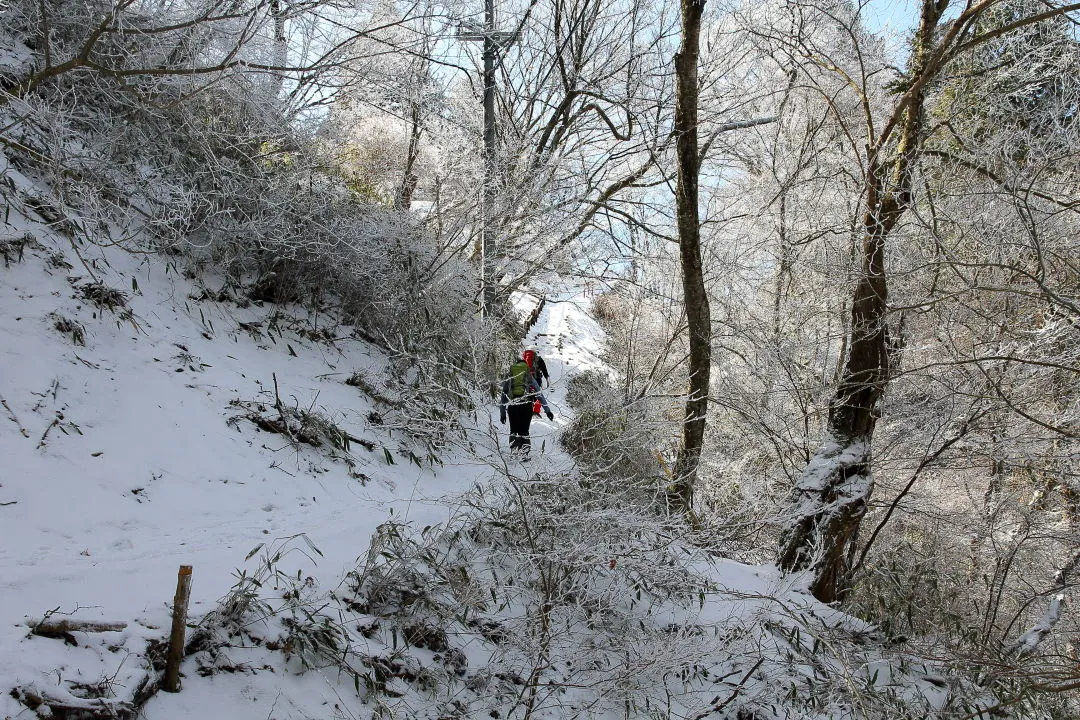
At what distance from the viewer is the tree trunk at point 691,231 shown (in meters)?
6.36

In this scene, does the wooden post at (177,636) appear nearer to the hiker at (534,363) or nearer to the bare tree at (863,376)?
the bare tree at (863,376)

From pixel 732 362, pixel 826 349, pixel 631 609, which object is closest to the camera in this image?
pixel 631 609

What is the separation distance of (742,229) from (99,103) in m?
8.49

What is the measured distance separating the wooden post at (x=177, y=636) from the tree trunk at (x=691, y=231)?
447 centimetres

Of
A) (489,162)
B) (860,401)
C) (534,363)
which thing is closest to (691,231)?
(860,401)

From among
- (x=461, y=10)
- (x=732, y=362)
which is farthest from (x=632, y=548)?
(x=732, y=362)

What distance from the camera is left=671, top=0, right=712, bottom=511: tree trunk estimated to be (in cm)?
636

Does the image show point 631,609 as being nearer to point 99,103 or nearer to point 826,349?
point 826,349

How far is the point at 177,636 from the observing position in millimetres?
2764

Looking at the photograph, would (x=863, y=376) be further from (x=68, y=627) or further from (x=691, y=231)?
(x=68, y=627)

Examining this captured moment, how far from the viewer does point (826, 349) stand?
7852 mm

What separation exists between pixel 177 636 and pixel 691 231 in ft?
17.9

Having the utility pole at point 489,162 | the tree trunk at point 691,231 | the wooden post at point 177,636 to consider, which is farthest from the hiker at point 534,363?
the wooden post at point 177,636

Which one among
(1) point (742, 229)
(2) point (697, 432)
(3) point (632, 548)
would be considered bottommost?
(3) point (632, 548)
